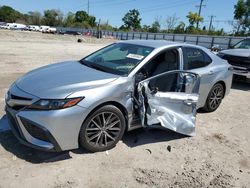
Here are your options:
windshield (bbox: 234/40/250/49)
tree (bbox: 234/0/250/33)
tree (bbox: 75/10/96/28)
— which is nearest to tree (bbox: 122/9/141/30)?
tree (bbox: 75/10/96/28)

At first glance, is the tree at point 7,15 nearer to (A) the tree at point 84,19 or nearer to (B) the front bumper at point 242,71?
(A) the tree at point 84,19

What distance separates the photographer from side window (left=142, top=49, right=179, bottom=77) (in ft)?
14.2

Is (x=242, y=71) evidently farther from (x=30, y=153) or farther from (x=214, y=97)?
(x=30, y=153)

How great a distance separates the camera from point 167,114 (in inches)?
164

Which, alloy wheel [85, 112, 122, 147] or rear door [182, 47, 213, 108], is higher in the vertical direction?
rear door [182, 47, 213, 108]

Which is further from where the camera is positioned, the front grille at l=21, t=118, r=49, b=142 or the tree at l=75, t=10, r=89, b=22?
the tree at l=75, t=10, r=89, b=22

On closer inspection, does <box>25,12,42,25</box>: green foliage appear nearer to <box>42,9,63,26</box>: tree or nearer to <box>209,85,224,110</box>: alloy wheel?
<box>42,9,63,26</box>: tree

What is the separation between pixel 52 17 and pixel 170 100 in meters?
111

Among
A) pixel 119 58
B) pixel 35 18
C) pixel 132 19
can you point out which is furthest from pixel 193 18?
pixel 35 18

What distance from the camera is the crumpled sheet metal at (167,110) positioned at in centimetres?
393

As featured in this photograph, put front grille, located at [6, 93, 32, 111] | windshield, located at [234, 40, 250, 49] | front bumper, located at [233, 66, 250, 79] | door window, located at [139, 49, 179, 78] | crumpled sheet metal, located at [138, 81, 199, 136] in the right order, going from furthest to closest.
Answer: windshield, located at [234, 40, 250, 49]
front bumper, located at [233, 66, 250, 79]
door window, located at [139, 49, 179, 78]
crumpled sheet metal, located at [138, 81, 199, 136]
front grille, located at [6, 93, 32, 111]

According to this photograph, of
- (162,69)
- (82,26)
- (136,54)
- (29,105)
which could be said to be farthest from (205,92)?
(82,26)

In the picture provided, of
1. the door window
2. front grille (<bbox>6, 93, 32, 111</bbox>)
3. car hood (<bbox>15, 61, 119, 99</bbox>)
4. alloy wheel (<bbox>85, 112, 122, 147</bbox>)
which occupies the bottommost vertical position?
alloy wheel (<bbox>85, 112, 122, 147</bbox>)

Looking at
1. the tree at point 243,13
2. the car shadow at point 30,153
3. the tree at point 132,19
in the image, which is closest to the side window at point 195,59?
the car shadow at point 30,153
